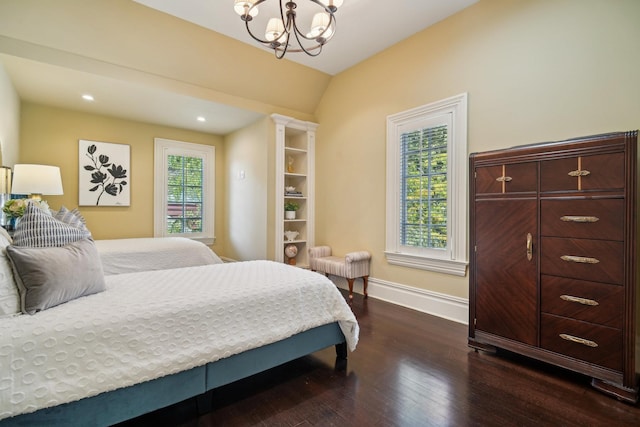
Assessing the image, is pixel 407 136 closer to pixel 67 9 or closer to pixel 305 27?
pixel 305 27

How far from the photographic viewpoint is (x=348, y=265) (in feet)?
12.4

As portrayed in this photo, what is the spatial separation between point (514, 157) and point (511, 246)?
0.67m

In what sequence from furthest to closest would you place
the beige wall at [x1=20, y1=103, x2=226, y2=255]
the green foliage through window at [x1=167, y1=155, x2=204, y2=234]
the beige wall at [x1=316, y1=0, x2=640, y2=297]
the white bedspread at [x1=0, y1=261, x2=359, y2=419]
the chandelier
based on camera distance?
the green foliage through window at [x1=167, y1=155, x2=204, y2=234]
the beige wall at [x1=20, y1=103, x2=226, y2=255]
the beige wall at [x1=316, y1=0, x2=640, y2=297]
the chandelier
the white bedspread at [x1=0, y1=261, x2=359, y2=419]

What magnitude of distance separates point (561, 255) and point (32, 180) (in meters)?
4.84

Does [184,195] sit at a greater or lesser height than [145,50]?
lesser

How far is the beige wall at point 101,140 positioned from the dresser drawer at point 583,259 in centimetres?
521

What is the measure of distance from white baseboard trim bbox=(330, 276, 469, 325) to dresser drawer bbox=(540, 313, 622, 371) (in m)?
0.95

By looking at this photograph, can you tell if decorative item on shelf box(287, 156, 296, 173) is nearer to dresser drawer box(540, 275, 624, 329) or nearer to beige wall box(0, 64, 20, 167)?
beige wall box(0, 64, 20, 167)

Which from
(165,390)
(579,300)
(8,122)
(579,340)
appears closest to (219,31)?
(8,122)

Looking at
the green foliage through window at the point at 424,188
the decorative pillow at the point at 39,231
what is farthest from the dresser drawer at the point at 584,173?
the decorative pillow at the point at 39,231

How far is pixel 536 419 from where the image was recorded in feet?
5.31

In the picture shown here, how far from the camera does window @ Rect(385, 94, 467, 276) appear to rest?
10.0ft

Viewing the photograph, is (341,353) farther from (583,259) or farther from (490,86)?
(490,86)

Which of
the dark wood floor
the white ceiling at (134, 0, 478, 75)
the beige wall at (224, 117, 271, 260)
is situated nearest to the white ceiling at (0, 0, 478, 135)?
the white ceiling at (134, 0, 478, 75)
